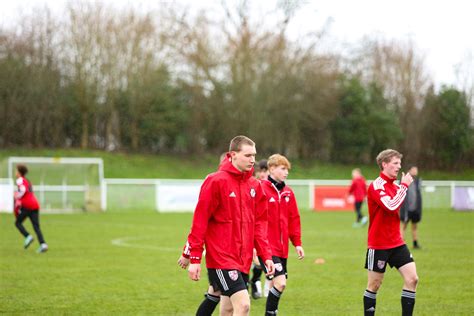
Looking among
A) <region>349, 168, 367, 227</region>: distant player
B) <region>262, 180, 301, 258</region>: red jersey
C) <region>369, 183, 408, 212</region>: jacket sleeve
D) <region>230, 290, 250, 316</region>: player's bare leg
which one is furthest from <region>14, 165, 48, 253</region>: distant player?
<region>349, 168, 367, 227</region>: distant player

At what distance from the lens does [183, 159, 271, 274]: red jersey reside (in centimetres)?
680

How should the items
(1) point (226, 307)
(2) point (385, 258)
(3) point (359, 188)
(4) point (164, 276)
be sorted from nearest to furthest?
(1) point (226, 307) → (2) point (385, 258) → (4) point (164, 276) → (3) point (359, 188)

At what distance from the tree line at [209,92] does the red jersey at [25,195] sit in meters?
29.4

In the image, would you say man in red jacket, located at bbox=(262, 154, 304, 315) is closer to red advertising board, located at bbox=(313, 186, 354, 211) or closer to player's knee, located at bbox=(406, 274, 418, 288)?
player's knee, located at bbox=(406, 274, 418, 288)

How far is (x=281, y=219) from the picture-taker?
917 centimetres

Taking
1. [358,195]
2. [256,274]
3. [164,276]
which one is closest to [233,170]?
[256,274]

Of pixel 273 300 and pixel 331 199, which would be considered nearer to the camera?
pixel 273 300

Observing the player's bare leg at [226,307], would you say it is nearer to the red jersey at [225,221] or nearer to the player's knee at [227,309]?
the player's knee at [227,309]

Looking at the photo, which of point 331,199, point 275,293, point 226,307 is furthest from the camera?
point 331,199

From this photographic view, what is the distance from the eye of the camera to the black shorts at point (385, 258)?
28.4ft

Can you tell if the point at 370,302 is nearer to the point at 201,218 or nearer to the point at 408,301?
the point at 408,301

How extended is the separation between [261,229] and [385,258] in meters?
2.15

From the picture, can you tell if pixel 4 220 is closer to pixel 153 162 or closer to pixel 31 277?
pixel 31 277

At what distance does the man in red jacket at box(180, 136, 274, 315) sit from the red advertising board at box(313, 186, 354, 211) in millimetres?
34662
